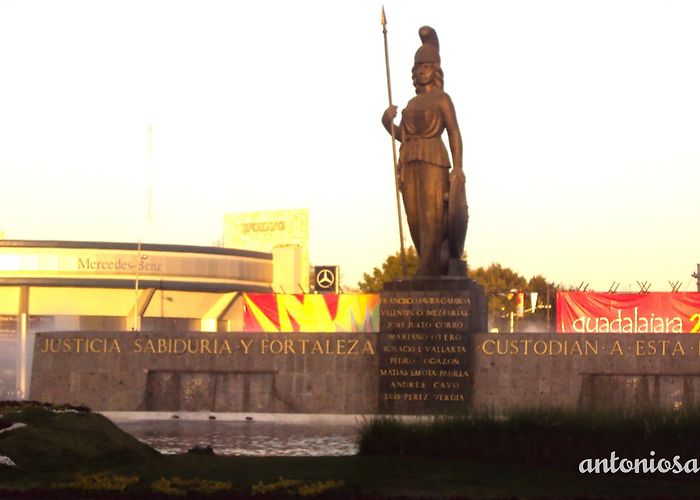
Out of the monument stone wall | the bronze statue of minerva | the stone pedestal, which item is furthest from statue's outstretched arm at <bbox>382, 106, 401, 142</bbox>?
the monument stone wall

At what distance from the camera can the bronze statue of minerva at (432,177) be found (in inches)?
1081

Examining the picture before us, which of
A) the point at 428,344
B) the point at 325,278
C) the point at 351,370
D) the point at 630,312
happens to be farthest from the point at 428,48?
the point at 325,278

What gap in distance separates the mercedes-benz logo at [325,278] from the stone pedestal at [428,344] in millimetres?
46206

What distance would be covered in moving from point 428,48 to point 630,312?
31.8 m

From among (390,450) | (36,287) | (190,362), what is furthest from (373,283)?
(390,450)

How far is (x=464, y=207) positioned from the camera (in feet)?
90.3

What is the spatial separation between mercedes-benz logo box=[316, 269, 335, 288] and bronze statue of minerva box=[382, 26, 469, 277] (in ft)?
151

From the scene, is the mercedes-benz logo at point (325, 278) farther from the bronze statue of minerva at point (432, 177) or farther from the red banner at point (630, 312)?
the bronze statue of minerva at point (432, 177)

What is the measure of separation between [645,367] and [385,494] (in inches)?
571

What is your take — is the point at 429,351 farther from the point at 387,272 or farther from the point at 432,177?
the point at 387,272

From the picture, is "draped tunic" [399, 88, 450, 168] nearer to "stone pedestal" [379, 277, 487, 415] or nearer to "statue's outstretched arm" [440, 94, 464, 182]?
"statue's outstretched arm" [440, 94, 464, 182]

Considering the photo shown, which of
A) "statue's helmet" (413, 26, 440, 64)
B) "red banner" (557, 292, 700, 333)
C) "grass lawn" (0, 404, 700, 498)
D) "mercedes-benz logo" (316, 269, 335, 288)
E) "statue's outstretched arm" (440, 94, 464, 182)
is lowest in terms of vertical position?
"grass lawn" (0, 404, 700, 498)

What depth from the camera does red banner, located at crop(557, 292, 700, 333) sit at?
187 ft

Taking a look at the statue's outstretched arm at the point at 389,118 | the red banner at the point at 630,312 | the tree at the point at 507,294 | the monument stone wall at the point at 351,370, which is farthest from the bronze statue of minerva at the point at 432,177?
the tree at the point at 507,294
